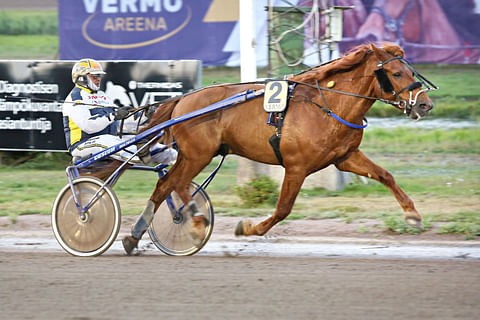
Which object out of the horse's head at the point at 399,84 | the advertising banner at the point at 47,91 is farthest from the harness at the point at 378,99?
the advertising banner at the point at 47,91

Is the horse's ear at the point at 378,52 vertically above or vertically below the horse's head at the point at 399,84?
above

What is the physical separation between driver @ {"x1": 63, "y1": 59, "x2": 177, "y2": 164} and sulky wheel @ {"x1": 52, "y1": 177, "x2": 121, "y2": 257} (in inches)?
13.7

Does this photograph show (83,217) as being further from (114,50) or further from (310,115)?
(114,50)

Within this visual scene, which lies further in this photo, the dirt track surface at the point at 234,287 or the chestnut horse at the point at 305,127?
the chestnut horse at the point at 305,127

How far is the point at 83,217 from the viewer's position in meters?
7.02

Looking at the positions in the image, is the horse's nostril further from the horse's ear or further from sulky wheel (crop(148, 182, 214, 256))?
sulky wheel (crop(148, 182, 214, 256))

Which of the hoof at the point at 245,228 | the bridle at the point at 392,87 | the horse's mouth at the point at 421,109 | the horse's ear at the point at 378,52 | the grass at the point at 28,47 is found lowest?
the hoof at the point at 245,228

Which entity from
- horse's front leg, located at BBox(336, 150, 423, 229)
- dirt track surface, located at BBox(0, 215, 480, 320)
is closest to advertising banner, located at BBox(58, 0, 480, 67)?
horse's front leg, located at BBox(336, 150, 423, 229)

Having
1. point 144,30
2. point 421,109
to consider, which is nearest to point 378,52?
point 421,109

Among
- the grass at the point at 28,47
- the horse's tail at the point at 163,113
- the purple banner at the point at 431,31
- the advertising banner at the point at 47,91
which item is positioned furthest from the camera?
the grass at the point at 28,47

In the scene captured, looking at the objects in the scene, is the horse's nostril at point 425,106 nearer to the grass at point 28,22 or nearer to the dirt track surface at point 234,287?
the dirt track surface at point 234,287

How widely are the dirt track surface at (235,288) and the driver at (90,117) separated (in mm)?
1010

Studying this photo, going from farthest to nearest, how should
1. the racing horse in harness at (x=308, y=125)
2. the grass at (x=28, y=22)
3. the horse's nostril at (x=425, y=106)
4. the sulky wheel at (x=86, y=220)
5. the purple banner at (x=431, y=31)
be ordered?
the grass at (x=28, y=22), the purple banner at (x=431, y=31), the sulky wheel at (x=86, y=220), the racing horse in harness at (x=308, y=125), the horse's nostril at (x=425, y=106)

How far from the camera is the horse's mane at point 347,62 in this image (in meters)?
6.61
